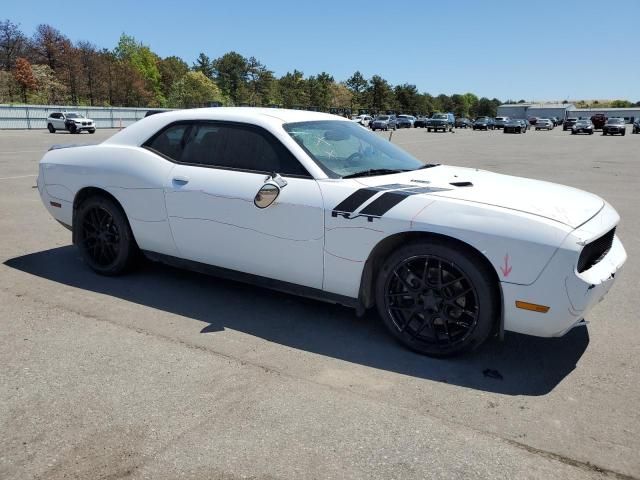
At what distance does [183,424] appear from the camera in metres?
2.68

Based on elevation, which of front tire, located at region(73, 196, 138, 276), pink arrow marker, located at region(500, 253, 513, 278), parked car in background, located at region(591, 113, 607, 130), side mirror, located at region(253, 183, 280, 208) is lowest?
front tire, located at region(73, 196, 138, 276)

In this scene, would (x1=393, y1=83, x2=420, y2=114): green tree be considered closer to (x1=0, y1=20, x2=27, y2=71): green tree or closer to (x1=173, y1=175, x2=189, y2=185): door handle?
(x1=0, y1=20, x2=27, y2=71): green tree

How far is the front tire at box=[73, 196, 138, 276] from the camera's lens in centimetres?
473

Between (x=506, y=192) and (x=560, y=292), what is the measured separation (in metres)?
0.81

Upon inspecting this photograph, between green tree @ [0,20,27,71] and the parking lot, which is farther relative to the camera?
green tree @ [0,20,27,71]

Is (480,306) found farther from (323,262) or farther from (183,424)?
(183,424)

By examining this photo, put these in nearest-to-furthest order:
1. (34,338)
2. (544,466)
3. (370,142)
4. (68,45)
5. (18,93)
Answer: (544,466)
(34,338)
(370,142)
(18,93)
(68,45)

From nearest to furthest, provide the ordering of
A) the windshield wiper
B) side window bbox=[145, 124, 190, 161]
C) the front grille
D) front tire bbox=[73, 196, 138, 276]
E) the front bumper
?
the front bumper → the front grille → the windshield wiper → side window bbox=[145, 124, 190, 161] → front tire bbox=[73, 196, 138, 276]

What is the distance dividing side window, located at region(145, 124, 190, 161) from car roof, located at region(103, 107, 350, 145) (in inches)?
2.8

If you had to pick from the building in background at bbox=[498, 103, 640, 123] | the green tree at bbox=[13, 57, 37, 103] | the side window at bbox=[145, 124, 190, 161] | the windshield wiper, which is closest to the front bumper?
the windshield wiper

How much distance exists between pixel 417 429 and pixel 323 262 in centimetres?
137

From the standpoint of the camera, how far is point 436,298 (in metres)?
3.40

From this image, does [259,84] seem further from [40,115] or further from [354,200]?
[354,200]

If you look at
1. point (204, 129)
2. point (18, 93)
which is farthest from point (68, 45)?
point (204, 129)
